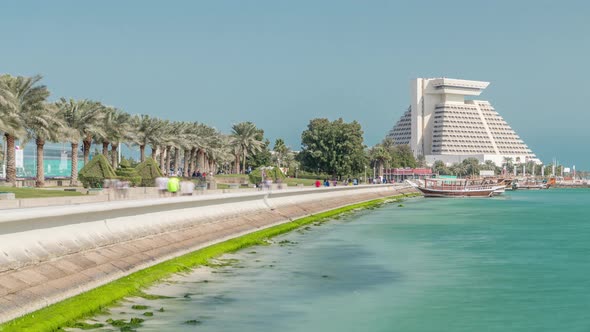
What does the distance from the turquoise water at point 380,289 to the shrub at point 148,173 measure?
35656mm

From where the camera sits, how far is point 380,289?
25.6m

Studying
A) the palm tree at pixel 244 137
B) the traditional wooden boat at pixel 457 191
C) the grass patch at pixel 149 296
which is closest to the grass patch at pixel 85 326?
the grass patch at pixel 149 296

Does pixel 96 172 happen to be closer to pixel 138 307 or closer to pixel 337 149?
pixel 138 307

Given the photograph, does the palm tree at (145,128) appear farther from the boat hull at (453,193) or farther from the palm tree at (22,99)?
the boat hull at (453,193)

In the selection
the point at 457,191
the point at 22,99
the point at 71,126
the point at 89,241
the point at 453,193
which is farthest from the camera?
the point at 457,191

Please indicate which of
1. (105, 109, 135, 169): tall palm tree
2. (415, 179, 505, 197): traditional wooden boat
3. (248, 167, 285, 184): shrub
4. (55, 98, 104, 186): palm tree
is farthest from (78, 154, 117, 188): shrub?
(415, 179, 505, 197): traditional wooden boat

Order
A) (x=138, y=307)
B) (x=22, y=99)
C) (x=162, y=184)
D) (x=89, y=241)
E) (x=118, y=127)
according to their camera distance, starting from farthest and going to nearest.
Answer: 1. (x=118, y=127)
2. (x=22, y=99)
3. (x=162, y=184)
4. (x=89, y=241)
5. (x=138, y=307)

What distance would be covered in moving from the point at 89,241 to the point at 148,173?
55265 millimetres

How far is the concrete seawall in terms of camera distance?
1839 cm

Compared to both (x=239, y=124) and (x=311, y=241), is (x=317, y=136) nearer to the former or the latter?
(x=239, y=124)

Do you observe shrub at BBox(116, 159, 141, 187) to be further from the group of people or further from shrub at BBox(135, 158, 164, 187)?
the group of people

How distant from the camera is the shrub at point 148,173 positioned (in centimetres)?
7750

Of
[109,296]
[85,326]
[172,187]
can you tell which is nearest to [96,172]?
[172,187]

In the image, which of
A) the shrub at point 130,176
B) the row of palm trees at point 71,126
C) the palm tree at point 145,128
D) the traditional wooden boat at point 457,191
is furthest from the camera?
the traditional wooden boat at point 457,191
